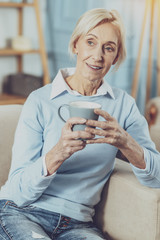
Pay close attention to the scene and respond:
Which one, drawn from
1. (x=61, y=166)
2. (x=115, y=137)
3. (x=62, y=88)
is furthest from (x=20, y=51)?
(x=115, y=137)

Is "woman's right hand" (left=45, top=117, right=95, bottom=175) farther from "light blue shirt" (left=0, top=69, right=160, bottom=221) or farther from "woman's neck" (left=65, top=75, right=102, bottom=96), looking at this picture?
"woman's neck" (left=65, top=75, right=102, bottom=96)

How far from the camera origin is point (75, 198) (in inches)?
53.4

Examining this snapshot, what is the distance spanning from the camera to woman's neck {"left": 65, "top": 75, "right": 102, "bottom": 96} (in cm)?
144

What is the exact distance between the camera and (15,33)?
3.89 metres

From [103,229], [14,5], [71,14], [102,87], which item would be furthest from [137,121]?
[71,14]

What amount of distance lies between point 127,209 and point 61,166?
0.27 meters

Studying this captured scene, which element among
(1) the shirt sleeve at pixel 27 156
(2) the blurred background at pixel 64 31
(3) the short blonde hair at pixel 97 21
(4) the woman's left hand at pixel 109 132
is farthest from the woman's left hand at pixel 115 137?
(2) the blurred background at pixel 64 31

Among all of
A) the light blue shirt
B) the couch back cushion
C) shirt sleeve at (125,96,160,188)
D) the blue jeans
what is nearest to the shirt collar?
the light blue shirt

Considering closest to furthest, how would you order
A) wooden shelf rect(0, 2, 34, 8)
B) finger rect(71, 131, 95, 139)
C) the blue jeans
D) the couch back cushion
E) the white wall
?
finger rect(71, 131, 95, 139) < the blue jeans < the couch back cushion < wooden shelf rect(0, 2, 34, 8) < the white wall

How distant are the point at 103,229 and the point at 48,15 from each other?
3.01m

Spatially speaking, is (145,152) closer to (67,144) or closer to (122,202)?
(122,202)

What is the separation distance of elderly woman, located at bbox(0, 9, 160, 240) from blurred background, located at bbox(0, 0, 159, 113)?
2.51 m

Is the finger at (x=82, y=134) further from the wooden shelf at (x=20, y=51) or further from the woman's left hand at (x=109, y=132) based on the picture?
the wooden shelf at (x=20, y=51)

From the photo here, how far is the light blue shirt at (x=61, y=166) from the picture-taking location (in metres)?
1.32
